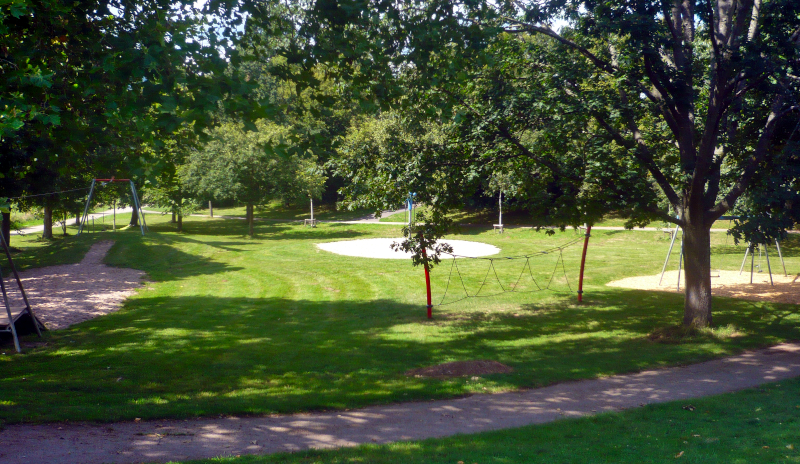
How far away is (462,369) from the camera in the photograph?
395 inches

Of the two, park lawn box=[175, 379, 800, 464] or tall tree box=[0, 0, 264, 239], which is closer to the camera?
park lawn box=[175, 379, 800, 464]

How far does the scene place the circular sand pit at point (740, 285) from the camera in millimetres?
17016

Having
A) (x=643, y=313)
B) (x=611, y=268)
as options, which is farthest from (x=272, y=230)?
(x=643, y=313)

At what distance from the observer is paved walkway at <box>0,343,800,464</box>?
20.1 feet

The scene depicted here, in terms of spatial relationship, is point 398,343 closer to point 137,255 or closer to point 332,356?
point 332,356

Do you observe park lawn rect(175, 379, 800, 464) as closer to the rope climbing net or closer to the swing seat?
the swing seat

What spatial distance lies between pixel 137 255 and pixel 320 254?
8.07 m

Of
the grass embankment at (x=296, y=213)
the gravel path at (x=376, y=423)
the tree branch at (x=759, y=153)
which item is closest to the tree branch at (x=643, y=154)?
the tree branch at (x=759, y=153)

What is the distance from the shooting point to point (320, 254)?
27109 mm

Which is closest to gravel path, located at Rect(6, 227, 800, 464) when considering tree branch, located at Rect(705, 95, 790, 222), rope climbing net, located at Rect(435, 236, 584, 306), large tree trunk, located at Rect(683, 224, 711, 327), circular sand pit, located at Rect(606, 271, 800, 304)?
large tree trunk, located at Rect(683, 224, 711, 327)

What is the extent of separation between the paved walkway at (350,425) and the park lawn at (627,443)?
0.45m

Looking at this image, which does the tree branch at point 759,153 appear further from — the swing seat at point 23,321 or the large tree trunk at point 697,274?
the swing seat at point 23,321

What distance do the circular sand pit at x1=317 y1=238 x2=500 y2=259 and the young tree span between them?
511 inches

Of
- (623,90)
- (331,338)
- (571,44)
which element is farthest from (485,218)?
(331,338)
